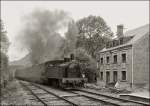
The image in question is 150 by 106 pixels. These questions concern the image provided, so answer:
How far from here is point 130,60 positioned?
80.1 feet

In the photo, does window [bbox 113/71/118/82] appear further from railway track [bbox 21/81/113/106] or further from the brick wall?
railway track [bbox 21/81/113/106]

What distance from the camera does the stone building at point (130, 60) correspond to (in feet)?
78.0

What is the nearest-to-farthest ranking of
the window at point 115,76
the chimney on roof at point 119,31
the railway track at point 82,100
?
the railway track at point 82,100, the window at point 115,76, the chimney on roof at point 119,31

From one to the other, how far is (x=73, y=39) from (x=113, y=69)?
7.25 m

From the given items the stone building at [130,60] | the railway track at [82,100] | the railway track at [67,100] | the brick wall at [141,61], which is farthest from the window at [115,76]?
the railway track at [82,100]

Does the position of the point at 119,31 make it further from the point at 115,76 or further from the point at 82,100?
the point at 82,100

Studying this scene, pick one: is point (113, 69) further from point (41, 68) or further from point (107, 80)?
point (41, 68)

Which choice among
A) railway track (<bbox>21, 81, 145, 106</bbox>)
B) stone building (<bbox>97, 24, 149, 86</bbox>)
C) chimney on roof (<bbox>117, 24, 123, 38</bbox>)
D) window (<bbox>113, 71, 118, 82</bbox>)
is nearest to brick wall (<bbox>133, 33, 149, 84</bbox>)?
stone building (<bbox>97, 24, 149, 86</bbox>)

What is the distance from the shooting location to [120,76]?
26734 millimetres

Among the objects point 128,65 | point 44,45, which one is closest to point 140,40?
point 128,65

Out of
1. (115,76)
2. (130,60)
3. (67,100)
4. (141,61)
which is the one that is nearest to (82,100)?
(67,100)

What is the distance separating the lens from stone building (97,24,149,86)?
23.8m

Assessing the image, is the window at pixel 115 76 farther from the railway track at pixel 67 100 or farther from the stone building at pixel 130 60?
the railway track at pixel 67 100

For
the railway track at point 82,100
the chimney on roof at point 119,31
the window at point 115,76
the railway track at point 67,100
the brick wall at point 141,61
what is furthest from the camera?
the chimney on roof at point 119,31
